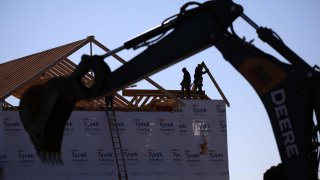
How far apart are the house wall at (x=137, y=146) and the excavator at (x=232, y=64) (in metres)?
15.8

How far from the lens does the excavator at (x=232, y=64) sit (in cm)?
1169

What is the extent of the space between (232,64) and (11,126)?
60.2ft

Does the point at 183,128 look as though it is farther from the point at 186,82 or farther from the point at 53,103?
the point at 53,103

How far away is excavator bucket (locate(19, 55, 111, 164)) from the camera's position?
1343cm

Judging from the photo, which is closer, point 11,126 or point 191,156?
point 11,126

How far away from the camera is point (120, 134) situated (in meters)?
31.7

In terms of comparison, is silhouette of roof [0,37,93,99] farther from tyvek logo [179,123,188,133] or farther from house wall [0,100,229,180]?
tyvek logo [179,123,188,133]

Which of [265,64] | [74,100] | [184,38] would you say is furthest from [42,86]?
[265,64]

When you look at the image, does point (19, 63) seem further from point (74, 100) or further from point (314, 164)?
point (314, 164)

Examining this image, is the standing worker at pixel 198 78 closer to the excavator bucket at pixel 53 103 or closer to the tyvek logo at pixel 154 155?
the tyvek logo at pixel 154 155

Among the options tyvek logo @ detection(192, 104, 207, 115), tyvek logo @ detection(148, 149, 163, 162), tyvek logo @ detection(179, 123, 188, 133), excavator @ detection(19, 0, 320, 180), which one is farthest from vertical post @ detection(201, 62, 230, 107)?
excavator @ detection(19, 0, 320, 180)

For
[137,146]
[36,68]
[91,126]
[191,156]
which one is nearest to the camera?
[36,68]

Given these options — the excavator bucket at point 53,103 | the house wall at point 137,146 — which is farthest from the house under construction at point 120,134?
the excavator bucket at point 53,103

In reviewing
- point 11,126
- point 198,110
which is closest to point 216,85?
point 198,110
